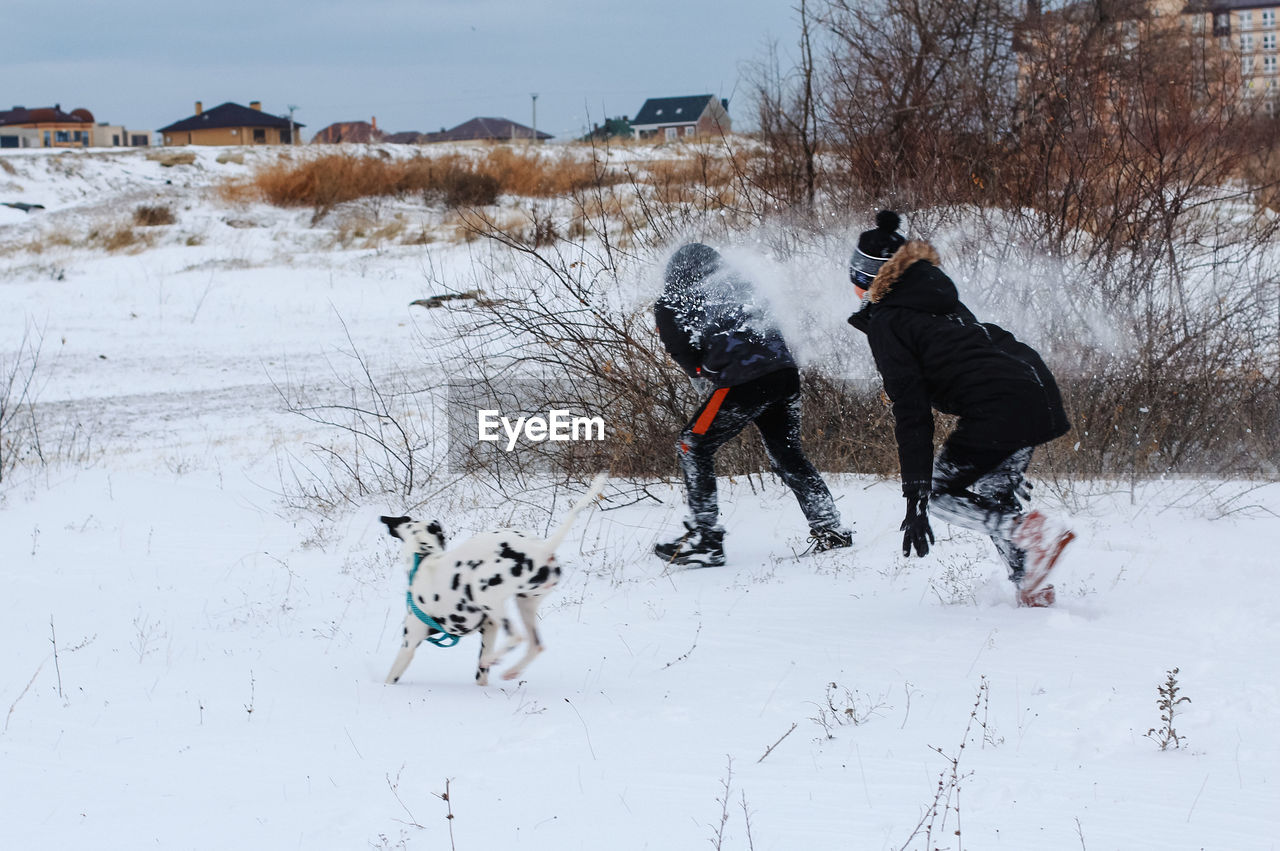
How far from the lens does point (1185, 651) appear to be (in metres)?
4.48

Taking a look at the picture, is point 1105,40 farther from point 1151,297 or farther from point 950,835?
point 950,835

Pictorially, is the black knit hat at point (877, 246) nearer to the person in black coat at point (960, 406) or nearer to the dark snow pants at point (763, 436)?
the person in black coat at point (960, 406)

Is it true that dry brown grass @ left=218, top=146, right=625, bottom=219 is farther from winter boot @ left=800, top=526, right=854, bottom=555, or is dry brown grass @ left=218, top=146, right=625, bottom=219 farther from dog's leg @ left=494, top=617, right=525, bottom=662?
dog's leg @ left=494, top=617, right=525, bottom=662

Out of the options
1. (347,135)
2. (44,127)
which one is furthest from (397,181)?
(44,127)

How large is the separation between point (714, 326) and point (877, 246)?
3.43 ft

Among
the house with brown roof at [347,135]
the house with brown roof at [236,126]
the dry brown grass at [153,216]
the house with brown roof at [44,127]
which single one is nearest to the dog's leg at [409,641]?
the dry brown grass at [153,216]

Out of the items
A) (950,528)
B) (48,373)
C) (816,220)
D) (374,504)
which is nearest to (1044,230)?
(816,220)

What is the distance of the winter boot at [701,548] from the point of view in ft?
20.1

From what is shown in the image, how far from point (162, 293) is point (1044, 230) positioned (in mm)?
16300

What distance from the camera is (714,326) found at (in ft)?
18.8

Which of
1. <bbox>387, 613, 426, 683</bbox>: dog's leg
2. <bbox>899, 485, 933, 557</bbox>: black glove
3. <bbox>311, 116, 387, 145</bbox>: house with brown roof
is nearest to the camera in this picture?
<bbox>387, 613, 426, 683</bbox>: dog's leg

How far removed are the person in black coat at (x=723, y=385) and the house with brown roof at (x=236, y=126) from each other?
66.9 m

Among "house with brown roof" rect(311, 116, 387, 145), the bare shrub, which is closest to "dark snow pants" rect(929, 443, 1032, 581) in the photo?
the bare shrub

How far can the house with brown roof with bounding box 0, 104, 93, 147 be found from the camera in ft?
269
